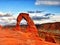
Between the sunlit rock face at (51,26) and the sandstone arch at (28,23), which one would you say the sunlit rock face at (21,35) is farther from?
the sunlit rock face at (51,26)

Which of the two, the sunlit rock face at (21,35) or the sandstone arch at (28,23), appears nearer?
the sunlit rock face at (21,35)

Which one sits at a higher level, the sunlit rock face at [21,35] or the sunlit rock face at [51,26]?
the sunlit rock face at [51,26]

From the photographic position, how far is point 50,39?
456 centimetres

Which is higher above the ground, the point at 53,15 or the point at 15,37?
the point at 53,15

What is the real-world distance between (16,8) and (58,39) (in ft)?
3.59

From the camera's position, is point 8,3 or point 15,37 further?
point 8,3

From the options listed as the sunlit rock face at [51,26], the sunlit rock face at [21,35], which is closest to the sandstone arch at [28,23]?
the sunlit rock face at [21,35]

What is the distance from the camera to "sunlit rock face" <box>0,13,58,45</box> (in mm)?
4387

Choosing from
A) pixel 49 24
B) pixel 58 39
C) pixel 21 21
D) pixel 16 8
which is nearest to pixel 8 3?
pixel 16 8

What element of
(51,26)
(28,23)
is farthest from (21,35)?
(51,26)

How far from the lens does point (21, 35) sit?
4566 millimetres

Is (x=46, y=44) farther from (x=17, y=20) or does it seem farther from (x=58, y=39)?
(x=17, y=20)

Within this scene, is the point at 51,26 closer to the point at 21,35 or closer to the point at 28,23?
Answer: the point at 28,23

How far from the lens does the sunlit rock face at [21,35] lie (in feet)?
14.4
